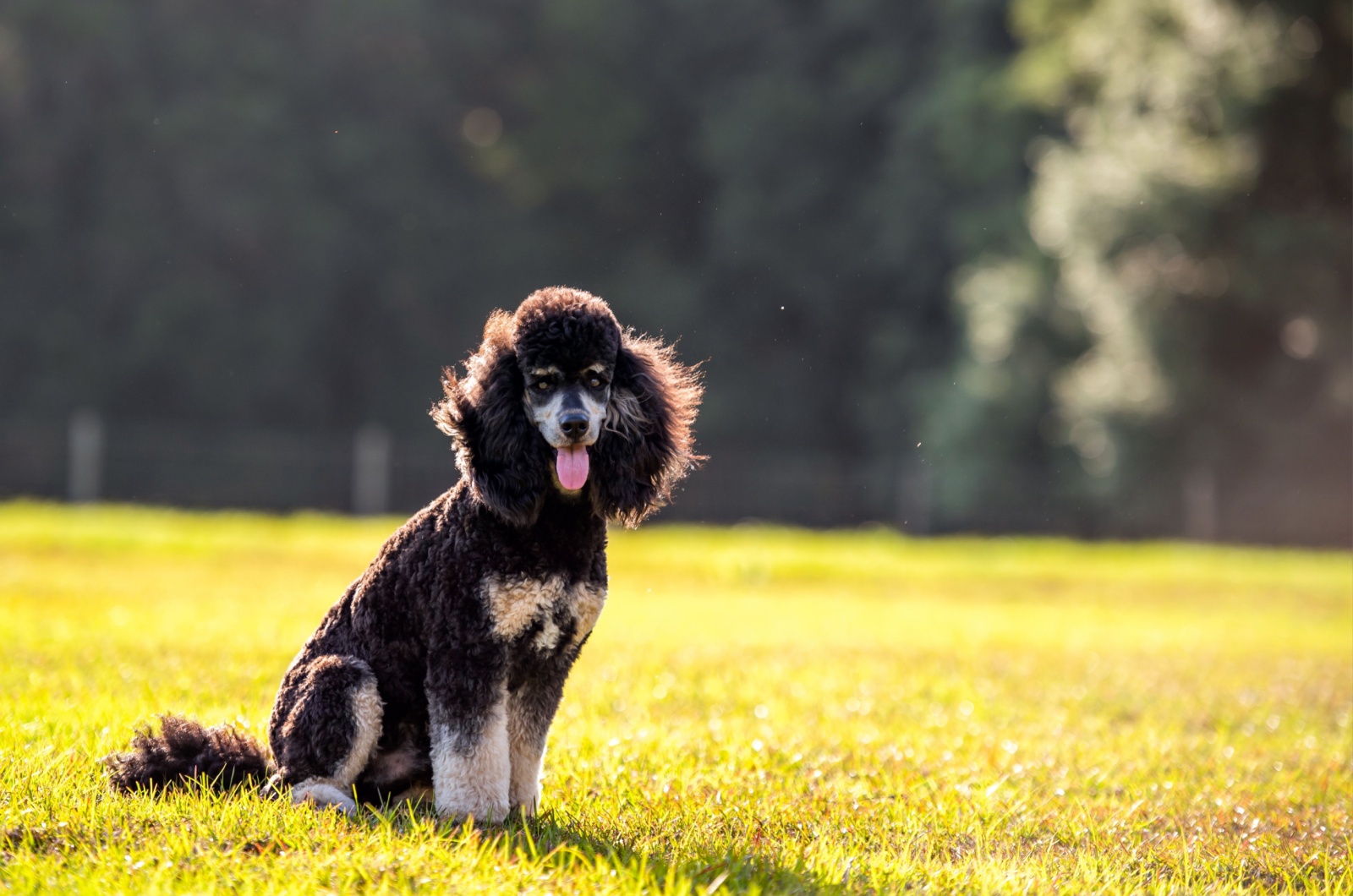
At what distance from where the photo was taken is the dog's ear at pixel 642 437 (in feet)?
13.6

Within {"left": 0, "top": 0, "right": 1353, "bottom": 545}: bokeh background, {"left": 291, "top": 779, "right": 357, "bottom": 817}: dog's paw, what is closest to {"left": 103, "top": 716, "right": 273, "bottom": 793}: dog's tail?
{"left": 291, "top": 779, "right": 357, "bottom": 817}: dog's paw

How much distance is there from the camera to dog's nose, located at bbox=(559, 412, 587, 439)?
3883 millimetres

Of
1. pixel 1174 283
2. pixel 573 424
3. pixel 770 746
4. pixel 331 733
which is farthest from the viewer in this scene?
pixel 1174 283

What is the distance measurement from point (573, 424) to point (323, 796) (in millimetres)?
1354

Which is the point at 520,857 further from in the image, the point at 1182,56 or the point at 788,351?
the point at 788,351

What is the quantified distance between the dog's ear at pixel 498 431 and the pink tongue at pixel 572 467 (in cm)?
7

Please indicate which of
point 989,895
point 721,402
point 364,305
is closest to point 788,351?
point 721,402

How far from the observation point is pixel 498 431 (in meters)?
4.06

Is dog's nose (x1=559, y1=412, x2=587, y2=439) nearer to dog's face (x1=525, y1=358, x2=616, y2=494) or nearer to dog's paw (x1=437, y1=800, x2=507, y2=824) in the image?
dog's face (x1=525, y1=358, x2=616, y2=494)

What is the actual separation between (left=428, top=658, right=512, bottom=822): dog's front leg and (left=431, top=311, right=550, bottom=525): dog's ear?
0.52 metres

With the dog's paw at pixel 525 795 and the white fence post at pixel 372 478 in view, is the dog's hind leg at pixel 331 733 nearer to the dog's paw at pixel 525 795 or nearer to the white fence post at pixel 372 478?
the dog's paw at pixel 525 795

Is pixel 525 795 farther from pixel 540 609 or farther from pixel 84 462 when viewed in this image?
pixel 84 462

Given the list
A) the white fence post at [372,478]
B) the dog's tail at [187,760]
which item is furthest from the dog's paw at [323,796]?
the white fence post at [372,478]

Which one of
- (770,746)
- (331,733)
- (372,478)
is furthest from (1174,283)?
(331,733)
